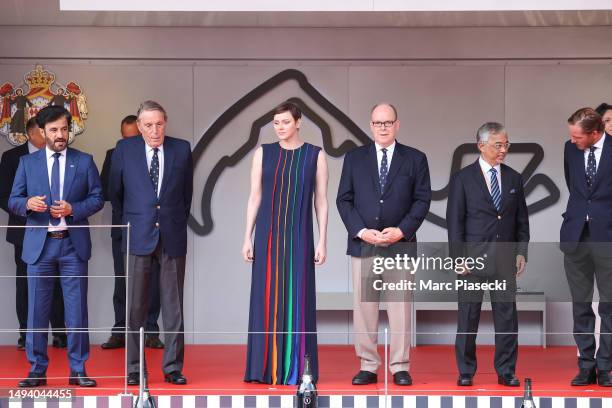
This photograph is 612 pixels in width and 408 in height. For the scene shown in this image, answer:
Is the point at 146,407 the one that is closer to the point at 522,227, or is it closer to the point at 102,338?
the point at 522,227

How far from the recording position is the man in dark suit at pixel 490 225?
551 cm

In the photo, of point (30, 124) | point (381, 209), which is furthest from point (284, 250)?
point (30, 124)

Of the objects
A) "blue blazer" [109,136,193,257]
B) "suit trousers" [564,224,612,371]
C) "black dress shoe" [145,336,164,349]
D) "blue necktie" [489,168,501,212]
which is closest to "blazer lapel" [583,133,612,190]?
"suit trousers" [564,224,612,371]

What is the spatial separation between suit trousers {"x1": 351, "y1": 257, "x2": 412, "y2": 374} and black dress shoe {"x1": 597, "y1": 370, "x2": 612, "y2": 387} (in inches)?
38.2

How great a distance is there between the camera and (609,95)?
7590 mm

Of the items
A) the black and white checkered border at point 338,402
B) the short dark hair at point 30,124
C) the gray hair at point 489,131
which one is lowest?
the black and white checkered border at point 338,402

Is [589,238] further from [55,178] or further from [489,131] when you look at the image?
[55,178]

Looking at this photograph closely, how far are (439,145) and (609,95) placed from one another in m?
1.22

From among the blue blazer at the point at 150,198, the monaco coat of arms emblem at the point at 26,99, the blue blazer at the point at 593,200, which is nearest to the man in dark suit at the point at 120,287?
the monaco coat of arms emblem at the point at 26,99

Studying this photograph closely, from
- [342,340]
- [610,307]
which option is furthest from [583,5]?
[342,340]

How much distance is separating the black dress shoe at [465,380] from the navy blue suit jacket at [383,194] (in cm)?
74

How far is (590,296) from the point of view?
18.0 ft

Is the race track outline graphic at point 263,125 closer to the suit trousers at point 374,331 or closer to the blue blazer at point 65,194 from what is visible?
the blue blazer at point 65,194

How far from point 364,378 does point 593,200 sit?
1492 millimetres
